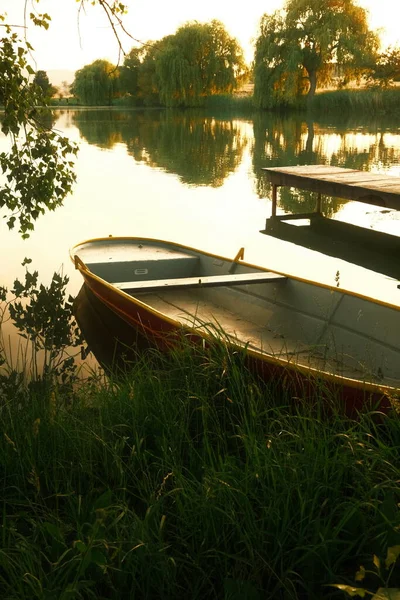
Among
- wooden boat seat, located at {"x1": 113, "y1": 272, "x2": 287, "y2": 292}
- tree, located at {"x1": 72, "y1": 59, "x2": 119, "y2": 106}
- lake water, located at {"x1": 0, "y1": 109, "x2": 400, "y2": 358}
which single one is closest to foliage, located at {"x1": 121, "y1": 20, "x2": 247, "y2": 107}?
tree, located at {"x1": 72, "y1": 59, "x2": 119, "y2": 106}

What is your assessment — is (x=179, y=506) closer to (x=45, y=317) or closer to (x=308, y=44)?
(x=45, y=317)

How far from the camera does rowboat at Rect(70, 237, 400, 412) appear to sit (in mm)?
3590

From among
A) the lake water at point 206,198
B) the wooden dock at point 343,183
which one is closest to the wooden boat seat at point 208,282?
the lake water at point 206,198

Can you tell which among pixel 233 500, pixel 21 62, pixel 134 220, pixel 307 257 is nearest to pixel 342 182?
pixel 307 257

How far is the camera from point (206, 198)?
42.7ft

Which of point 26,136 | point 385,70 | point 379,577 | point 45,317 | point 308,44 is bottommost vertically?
point 45,317

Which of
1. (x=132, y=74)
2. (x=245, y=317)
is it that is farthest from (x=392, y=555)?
(x=132, y=74)

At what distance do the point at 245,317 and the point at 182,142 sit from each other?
18.4 meters

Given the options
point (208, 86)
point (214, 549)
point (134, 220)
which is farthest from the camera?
point (208, 86)

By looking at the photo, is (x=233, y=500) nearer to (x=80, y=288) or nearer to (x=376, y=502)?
(x=376, y=502)

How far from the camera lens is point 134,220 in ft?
36.8

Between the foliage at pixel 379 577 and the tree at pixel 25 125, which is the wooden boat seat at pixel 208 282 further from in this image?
the foliage at pixel 379 577

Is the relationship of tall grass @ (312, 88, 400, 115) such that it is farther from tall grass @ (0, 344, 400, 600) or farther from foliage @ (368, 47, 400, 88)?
tall grass @ (0, 344, 400, 600)

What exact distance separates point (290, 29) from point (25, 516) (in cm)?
3298
